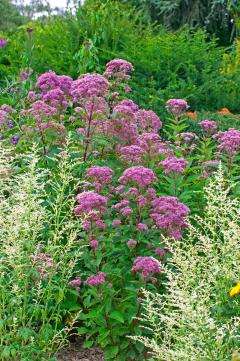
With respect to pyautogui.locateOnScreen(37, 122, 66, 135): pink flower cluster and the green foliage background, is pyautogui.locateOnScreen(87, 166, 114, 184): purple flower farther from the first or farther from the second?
the green foliage background

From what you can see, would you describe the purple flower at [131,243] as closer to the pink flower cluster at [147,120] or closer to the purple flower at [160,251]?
the purple flower at [160,251]

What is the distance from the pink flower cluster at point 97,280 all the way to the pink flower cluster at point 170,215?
1.40ft

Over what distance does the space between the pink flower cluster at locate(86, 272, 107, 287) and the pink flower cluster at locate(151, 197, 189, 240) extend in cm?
43

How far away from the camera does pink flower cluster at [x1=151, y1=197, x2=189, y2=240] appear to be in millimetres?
3846

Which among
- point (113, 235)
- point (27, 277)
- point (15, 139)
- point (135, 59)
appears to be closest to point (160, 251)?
point (113, 235)

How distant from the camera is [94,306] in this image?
427cm

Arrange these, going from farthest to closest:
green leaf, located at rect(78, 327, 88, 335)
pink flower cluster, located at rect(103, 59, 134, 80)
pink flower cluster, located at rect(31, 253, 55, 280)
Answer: pink flower cluster, located at rect(103, 59, 134, 80), green leaf, located at rect(78, 327, 88, 335), pink flower cluster, located at rect(31, 253, 55, 280)

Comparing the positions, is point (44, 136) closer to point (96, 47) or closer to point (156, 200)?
point (156, 200)

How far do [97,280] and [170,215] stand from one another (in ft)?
1.78

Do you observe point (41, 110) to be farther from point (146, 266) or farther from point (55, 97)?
point (146, 266)

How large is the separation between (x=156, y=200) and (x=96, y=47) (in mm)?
6495

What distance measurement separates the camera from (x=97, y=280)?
384 centimetres

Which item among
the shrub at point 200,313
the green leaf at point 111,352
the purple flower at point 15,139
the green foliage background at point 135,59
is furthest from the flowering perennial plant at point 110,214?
the green foliage background at point 135,59

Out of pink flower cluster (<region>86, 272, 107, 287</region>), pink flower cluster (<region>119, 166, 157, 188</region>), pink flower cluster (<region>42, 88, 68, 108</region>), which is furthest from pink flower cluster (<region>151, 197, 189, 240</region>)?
pink flower cluster (<region>42, 88, 68, 108</region>)
